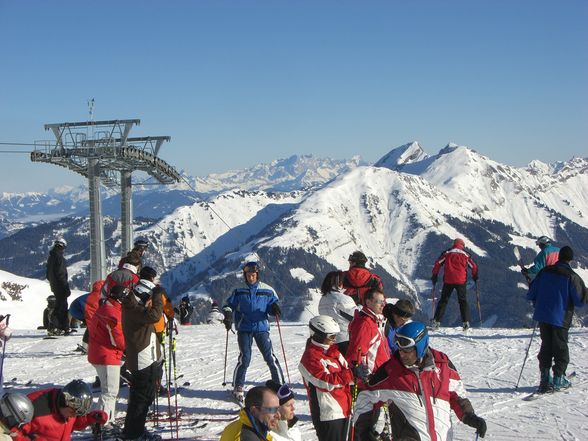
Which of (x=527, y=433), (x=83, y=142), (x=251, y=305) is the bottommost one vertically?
(x=527, y=433)

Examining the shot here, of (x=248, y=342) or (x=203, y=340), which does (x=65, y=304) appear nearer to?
(x=203, y=340)

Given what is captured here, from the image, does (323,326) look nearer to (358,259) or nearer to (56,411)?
(56,411)

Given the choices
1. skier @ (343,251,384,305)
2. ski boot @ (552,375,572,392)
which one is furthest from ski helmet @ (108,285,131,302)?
ski boot @ (552,375,572,392)

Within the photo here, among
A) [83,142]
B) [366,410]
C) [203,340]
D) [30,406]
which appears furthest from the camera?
[83,142]

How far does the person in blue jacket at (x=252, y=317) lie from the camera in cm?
934

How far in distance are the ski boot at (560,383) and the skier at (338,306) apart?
392 centimetres

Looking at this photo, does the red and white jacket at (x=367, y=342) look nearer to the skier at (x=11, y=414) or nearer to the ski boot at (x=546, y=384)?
the skier at (x=11, y=414)

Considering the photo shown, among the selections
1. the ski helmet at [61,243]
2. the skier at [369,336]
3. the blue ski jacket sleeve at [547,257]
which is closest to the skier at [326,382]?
the skier at [369,336]

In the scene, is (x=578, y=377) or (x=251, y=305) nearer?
(x=251, y=305)

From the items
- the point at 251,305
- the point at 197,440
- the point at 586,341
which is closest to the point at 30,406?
the point at 197,440

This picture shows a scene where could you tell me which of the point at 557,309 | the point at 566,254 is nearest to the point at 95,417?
the point at 557,309

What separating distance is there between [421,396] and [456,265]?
36.1 ft

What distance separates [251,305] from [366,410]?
4.38m

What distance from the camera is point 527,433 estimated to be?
7824 millimetres
